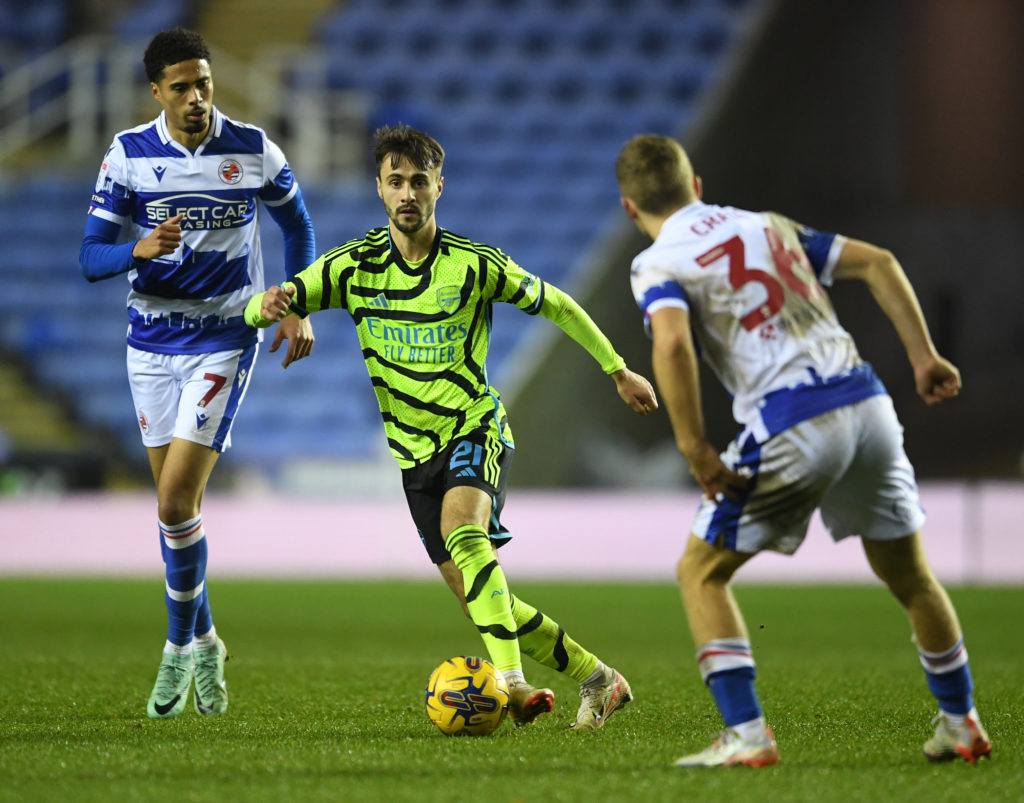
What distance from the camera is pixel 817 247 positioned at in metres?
3.90

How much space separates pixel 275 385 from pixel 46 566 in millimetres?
3812

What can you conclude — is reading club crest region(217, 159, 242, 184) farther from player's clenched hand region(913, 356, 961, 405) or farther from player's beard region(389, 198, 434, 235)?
player's clenched hand region(913, 356, 961, 405)

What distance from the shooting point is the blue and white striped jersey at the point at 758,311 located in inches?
147

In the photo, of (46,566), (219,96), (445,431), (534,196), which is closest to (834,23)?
(534,196)

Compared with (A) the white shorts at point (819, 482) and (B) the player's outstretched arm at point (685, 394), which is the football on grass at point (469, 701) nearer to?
(A) the white shorts at point (819, 482)

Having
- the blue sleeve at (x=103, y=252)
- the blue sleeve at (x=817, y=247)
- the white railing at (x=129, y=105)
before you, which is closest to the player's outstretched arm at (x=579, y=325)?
the blue sleeve at (x=817, y=247)

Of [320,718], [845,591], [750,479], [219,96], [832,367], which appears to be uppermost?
[219,96]

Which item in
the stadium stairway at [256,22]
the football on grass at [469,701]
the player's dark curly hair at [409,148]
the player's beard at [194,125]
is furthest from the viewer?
the stadium stairway at [256,22]

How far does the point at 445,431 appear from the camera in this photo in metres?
4.76

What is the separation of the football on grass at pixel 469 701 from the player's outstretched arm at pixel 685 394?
122 centimetres

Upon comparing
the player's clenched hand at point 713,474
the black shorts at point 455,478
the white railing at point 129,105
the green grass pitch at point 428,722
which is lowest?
the green grass pitch at point 428,722

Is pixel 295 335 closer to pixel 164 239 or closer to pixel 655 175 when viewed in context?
pixel 164 239

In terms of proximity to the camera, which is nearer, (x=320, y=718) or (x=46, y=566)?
(x=320, y=718)

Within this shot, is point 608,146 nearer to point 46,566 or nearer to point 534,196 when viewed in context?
point 534,196
